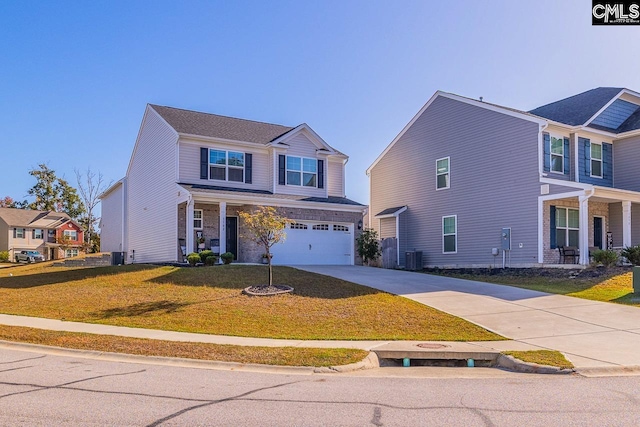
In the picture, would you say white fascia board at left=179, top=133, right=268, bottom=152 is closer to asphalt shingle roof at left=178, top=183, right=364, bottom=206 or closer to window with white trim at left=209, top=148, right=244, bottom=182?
window with white trim at left=209, top=148, right=244, bottom=182

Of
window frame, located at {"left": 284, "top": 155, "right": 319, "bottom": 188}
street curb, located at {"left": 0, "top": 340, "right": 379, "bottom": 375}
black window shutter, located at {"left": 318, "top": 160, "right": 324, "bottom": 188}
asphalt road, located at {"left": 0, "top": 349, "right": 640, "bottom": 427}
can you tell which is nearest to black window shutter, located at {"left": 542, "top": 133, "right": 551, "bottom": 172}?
black window shutter, located at {"left": 318, "top": 160, "right": 324, "bottom": 188}

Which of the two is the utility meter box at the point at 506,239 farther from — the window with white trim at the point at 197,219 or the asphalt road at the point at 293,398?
the asphalt road at the point at 293,398

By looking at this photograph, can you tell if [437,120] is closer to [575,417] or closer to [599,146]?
[599,146]

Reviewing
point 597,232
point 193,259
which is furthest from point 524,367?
point 597,232

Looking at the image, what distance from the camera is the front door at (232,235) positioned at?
2530cm

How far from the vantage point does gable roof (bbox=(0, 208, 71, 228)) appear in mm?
61359

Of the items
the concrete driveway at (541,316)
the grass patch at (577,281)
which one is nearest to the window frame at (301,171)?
the concrete driveway at (541,316)

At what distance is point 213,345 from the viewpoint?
1074cm

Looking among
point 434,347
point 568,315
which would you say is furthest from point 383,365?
point 568,315

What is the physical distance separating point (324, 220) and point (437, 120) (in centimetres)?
762

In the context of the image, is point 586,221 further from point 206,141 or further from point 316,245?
point 206,141

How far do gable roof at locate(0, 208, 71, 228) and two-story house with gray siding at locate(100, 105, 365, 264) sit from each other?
37847mm

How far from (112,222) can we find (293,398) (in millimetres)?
31536

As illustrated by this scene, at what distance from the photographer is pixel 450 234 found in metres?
26.0
